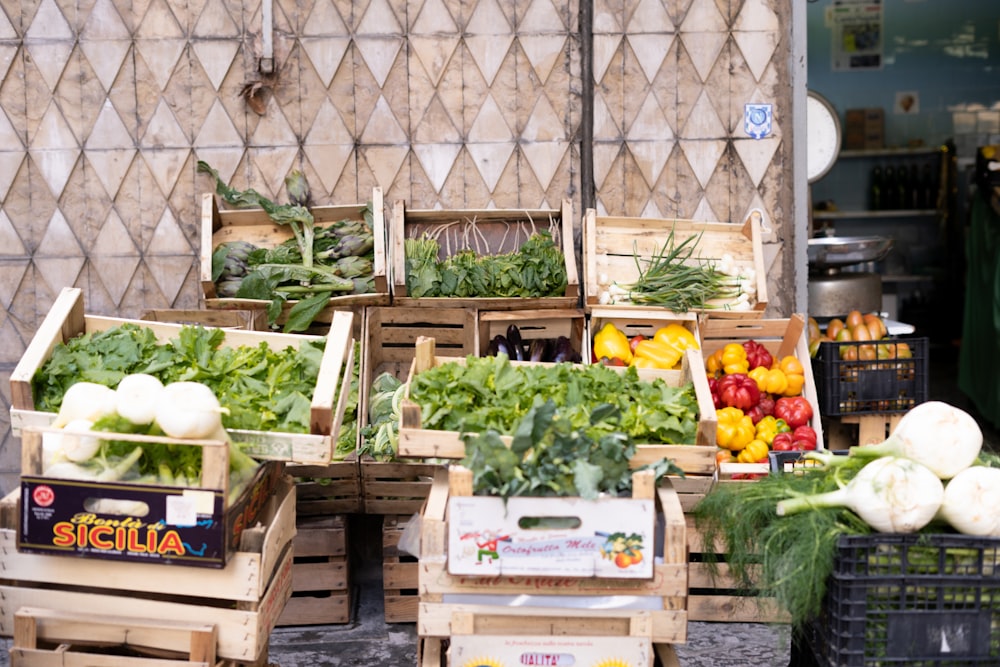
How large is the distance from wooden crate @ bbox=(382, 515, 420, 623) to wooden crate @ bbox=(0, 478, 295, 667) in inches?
57.8

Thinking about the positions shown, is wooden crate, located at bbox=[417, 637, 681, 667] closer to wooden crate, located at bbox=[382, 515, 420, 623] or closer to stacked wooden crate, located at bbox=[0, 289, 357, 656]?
stacked wooden crate, located at bbox=[0, 289, 357, 656]

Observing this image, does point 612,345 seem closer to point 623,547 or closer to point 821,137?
point 623,547

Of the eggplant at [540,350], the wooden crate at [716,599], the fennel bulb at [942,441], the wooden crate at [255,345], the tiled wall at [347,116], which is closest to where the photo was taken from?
the fennel bulb at [942,441]

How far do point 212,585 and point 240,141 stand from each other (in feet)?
10.8

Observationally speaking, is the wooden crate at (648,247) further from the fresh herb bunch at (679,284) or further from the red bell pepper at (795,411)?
the red bell pepper at (795,411)

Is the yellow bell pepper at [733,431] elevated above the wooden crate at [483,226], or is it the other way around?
the wooden crate at [483,226]

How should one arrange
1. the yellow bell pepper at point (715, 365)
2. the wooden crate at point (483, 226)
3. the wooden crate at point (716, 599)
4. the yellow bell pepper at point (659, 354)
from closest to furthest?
the wooden crate at point (716, 599)
the yellow bell pepper at point (659, 354)
the yellow bell pepper at point (715, 365)
the wooden crate at point (483, 226)

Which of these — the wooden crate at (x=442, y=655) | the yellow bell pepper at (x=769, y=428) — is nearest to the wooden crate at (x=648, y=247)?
the yellow bell pepper at (x=769, y=428)

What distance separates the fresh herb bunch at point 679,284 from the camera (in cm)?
523

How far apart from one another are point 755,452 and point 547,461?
198cm

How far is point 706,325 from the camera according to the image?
17.5 feet

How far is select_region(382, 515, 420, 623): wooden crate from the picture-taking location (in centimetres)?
487

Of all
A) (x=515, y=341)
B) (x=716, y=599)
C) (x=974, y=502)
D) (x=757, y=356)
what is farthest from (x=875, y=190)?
(x=974, y=502)

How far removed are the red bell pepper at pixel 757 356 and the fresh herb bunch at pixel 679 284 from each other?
0.29m
